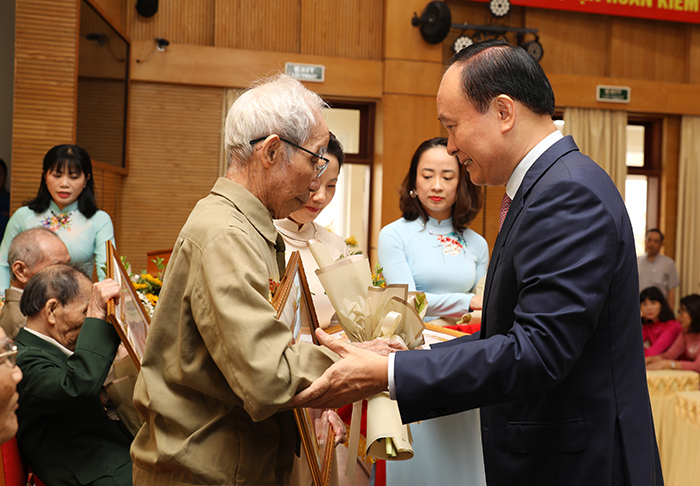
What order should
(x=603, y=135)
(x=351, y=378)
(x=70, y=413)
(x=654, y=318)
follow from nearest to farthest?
(x=351, y=378), (x=70, y=413), (x=654, y=318), (x=603, y=135)

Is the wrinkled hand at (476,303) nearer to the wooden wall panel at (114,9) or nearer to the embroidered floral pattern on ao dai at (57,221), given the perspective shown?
the embroidered floral pattern on ao dai at (57,221)

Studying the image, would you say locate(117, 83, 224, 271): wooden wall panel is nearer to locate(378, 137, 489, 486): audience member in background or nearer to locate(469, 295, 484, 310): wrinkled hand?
locate(378, 137, 489, 486): audience member in background

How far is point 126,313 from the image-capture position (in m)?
1.95

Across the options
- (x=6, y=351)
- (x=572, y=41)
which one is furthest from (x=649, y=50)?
(x=6, y=351)

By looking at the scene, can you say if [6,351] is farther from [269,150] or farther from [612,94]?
[612,94]

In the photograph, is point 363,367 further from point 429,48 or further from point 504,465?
point 429,48

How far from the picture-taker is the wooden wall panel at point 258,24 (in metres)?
7.20

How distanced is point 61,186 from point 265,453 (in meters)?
3.30

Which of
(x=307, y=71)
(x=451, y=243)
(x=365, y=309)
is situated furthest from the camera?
(x=307, y=71)

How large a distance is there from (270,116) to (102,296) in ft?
3.03

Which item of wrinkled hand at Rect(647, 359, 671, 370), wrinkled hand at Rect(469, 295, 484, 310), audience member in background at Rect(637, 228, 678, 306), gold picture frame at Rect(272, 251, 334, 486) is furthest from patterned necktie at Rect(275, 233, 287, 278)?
audience member in background at Rect(637, 228, 678, 306)

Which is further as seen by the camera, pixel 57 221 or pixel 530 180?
pixel 57 221

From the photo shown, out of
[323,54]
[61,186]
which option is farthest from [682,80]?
[61,186]

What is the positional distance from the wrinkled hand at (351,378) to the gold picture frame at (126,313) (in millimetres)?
827
